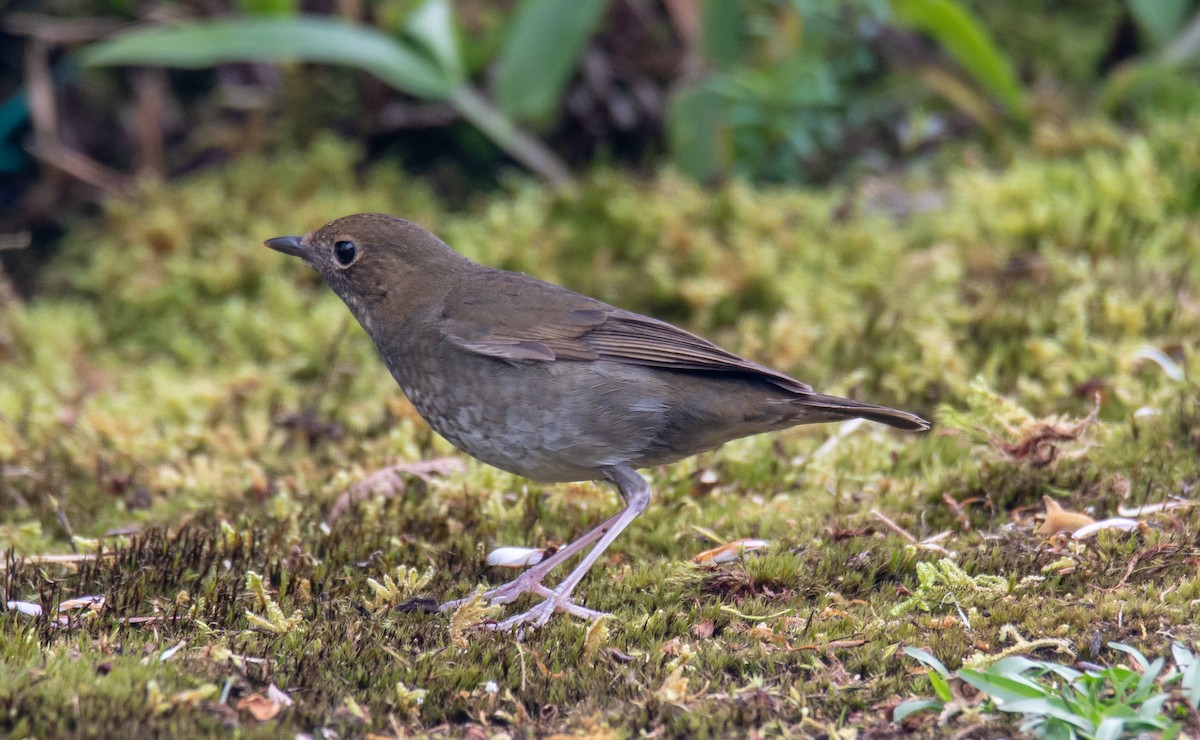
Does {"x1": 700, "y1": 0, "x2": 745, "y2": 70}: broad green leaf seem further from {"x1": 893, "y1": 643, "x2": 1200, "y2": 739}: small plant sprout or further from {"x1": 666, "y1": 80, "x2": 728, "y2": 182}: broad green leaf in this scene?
{"x1": 893, "y1": 643, "x2": 1200, "y2": 739}: small plant sprout

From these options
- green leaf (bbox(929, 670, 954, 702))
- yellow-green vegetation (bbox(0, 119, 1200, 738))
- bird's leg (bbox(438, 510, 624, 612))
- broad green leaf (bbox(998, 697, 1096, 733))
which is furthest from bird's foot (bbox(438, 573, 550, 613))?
broad green leaf (bbox(998, 697, 1096, 733))

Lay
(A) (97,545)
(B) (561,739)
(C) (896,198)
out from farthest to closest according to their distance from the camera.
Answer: (C) (896,198) < (A) (97,545) < (B) (561,739)

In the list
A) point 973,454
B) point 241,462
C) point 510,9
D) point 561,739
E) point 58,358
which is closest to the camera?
point 561,739

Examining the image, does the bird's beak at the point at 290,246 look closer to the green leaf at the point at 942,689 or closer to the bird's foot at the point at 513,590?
the bird's foot at the point at 513,590

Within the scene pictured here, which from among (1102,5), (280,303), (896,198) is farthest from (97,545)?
(1102,5)

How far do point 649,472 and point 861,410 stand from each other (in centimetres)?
125

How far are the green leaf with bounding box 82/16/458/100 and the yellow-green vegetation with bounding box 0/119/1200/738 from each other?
91cm

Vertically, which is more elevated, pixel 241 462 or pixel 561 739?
pixel 561 739

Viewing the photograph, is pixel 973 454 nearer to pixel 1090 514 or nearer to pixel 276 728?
pixel 1090 514

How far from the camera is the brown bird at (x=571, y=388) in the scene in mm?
4402

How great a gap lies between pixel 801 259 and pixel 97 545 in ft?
14.2

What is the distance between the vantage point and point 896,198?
812cm

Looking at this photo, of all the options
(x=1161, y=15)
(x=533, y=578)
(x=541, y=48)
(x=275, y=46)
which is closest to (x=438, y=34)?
(x=541, y=48)

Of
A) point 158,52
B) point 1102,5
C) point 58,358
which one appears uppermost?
point 1102,5
